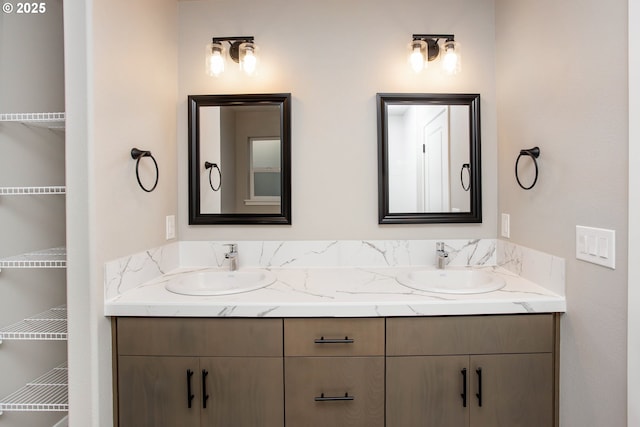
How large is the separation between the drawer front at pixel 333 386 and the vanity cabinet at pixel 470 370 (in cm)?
5

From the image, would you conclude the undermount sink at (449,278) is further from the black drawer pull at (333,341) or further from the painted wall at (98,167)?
the painted wall at (98,167)

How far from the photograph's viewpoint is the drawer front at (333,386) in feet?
4.41

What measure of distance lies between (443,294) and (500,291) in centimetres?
28

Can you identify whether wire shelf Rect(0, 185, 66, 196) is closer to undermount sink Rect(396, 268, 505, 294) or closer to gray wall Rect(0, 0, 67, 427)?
gray wall Rect(0, 0, 67, 427)

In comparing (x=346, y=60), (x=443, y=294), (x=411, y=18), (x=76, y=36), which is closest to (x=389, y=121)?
(x=346, y=60)

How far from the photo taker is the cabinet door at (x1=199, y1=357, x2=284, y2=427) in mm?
1347

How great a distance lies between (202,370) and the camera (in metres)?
1.35

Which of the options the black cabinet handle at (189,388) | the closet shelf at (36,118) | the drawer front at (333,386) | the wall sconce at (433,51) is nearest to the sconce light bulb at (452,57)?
the wall sconce at (433,51)

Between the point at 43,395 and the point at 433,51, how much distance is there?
254 cm

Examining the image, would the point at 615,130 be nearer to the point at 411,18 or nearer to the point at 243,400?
the point at 411,18

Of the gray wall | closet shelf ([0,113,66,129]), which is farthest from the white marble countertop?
closet shelf ([0,113,66,129])

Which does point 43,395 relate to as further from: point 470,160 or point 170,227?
point 470,160

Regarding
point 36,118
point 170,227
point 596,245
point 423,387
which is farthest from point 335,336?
point 36,118

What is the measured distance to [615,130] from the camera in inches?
42.8
